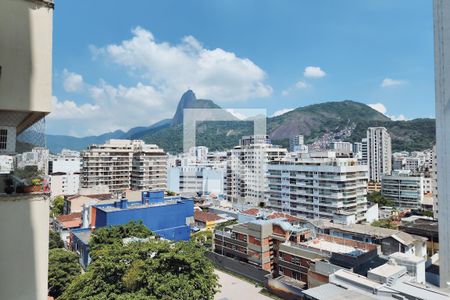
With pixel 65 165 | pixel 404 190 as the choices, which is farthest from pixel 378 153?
pixel 65 165

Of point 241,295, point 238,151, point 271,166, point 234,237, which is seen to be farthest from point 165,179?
point 241,295

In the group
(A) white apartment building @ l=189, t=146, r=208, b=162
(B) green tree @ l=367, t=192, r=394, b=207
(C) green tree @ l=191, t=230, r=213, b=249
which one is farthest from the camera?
(A) white apartment building @ l=189, t=146, r=208, b=162

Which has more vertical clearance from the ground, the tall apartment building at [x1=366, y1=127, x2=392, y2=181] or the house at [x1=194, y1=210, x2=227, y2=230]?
the tall apartment building at [x1=366, y1=127, x2=392, y2=181]

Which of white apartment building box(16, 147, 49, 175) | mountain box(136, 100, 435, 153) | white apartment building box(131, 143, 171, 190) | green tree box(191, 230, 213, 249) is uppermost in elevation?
mountain box(136, 100, 435, 153)

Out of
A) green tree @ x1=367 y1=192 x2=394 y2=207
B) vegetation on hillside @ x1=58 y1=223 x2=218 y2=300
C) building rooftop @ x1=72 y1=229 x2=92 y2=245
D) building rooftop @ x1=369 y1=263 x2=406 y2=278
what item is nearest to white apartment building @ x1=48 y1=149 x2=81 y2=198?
Result: building rooftop @ x1=72 y1=229 x2=92 y2=245

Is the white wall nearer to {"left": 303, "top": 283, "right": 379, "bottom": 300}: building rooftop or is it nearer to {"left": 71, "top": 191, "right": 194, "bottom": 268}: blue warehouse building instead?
{"left": 303, "top": 283, "right": 379, "bottom": 300}: building rooftop

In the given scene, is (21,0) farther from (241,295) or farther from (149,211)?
(149,211)

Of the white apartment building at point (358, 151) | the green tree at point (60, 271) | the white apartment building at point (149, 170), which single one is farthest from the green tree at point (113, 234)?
the white apartment building at point (358, 151)
